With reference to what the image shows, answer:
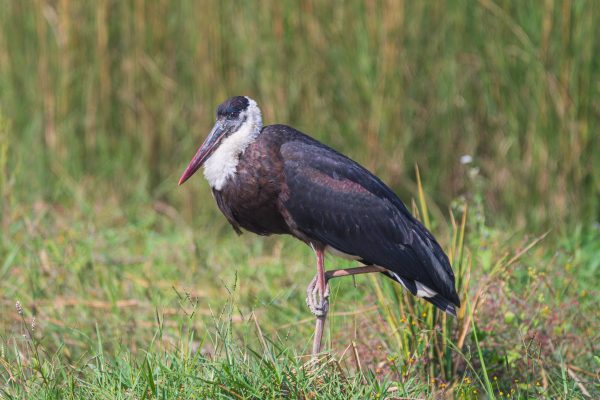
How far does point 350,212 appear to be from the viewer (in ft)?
13.7

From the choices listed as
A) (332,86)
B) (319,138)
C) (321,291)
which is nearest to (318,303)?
(321,291)

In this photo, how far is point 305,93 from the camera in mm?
6383

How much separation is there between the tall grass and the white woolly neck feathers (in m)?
1.95

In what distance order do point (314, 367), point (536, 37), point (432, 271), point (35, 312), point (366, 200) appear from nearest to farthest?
point (314, 367)
point (432, 271)
point (366, 200)
point (35, 312)
point (536, 37)

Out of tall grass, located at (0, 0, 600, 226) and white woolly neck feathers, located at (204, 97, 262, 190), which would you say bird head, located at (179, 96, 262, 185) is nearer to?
white woolly neck feathers, located at (204, 97, 262, 190)

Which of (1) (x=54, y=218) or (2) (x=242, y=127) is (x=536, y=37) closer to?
(2) (x=242, y=127)

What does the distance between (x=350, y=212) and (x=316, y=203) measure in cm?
16

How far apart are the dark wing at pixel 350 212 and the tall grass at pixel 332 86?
6.37 ft

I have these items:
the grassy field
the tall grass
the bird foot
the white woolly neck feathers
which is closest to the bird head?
the white woolly neck feathers

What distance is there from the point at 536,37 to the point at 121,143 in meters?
2.69

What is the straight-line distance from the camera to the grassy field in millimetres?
3994

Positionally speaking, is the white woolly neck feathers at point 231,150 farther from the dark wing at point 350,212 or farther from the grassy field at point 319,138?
the grassy field at point 319,138

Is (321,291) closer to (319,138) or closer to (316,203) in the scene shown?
(316,203)

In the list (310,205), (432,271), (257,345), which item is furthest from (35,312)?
(432,271)
